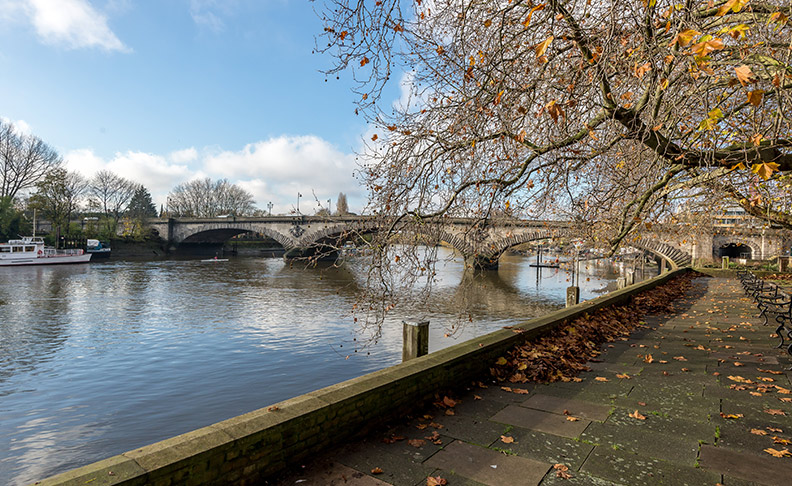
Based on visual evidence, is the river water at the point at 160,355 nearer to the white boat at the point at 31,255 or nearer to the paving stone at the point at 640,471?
the paving stone at the point at 640,471

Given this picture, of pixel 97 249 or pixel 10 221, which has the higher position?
pixel 10 221

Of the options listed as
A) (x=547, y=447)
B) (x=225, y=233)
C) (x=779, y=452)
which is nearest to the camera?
(x=779, y=452)

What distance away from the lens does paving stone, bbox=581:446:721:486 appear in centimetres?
337

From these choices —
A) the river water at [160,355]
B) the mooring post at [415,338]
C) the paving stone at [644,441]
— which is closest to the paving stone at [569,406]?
the paving stone at [644,441]

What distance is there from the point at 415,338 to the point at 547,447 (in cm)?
248

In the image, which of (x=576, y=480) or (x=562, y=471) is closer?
(x=576, y=480)

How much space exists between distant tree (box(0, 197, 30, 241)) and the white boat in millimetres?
8655

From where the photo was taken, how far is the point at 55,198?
2023 inches

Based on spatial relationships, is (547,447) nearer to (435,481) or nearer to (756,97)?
(435,481)

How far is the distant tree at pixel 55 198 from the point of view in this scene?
165 feet

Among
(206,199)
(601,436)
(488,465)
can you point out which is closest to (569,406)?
(601,436)


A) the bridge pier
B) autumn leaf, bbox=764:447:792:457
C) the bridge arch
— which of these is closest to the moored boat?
the bridge arch

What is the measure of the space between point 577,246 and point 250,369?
8841 mm

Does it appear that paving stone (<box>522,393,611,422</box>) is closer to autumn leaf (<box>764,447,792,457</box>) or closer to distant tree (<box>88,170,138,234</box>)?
autumn leaf (<box>764,447,792,457</box>)
